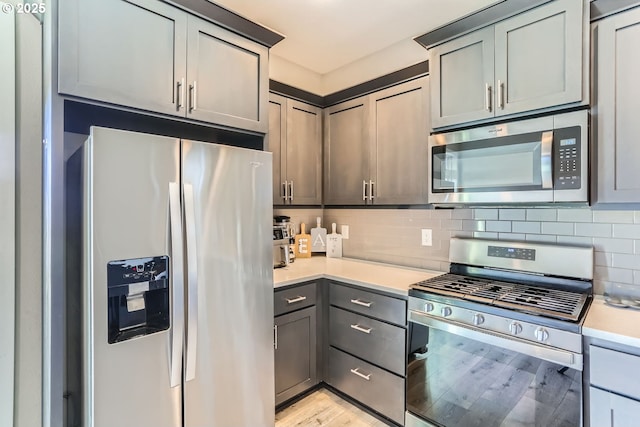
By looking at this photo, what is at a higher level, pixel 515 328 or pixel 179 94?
pixel 179 94

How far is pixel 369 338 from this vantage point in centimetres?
200

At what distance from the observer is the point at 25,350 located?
133 cm

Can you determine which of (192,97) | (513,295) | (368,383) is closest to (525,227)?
(513,295)

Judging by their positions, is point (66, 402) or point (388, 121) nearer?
point (66, 402)

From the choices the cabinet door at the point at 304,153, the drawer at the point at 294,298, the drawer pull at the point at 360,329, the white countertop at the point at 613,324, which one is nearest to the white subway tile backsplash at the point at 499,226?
the white countertop at the point at 613,324

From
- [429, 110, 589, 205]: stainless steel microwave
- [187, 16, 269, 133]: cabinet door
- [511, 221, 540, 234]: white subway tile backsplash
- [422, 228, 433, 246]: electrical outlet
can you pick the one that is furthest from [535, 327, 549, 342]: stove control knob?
[187, 16, 269, 133]: cabinet door

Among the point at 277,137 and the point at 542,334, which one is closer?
the point at 542,334

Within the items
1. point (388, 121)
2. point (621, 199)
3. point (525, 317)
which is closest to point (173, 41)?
point (388, 121)

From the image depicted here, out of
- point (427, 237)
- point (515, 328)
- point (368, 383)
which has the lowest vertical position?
point (368, 383)

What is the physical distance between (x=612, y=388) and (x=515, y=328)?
36 centimetres

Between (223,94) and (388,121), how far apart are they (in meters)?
1.23

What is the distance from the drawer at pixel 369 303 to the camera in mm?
1849

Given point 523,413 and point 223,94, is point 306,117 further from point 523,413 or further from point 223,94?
point 523,413

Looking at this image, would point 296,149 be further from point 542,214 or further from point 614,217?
point 614,217
